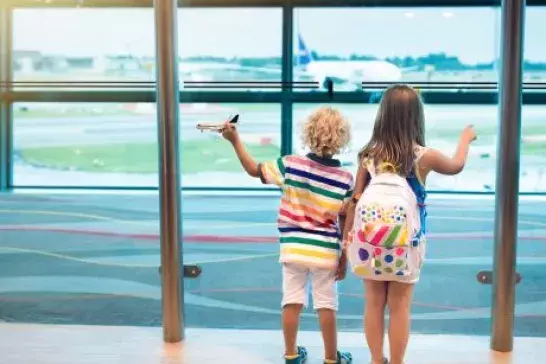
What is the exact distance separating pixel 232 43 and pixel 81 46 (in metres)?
1.46

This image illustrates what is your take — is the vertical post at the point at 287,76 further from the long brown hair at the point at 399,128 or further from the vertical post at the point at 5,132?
the long brown hair at the point at 399,128

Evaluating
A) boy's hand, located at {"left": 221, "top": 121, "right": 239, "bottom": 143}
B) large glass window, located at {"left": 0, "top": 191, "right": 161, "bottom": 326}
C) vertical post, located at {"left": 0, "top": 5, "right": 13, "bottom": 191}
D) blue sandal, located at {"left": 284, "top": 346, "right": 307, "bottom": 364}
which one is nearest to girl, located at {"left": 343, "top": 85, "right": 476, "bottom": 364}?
blue sandal, located at {"left": 284, "top": 346, "right": 307, "bottom": 364}

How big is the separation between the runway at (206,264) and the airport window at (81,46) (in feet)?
3.46

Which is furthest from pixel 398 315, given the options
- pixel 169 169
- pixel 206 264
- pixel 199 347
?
pixel 206 264

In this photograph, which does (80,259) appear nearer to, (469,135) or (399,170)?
(399,170)

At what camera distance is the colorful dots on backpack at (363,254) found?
3.05 metres

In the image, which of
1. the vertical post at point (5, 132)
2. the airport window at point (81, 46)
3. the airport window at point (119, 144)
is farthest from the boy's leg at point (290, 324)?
the vertical post at point (5, 132)

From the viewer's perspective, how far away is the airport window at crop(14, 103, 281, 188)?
17.1 ft

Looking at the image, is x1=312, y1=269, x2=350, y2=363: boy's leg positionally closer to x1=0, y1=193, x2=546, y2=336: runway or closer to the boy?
the boy

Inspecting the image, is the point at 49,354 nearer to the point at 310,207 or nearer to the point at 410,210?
the point at 310,207

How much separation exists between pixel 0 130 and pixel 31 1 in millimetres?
1308

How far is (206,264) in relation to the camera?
A: 511cm

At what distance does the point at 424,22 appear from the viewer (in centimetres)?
679

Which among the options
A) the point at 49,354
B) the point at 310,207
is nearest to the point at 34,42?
the point at 49,354
